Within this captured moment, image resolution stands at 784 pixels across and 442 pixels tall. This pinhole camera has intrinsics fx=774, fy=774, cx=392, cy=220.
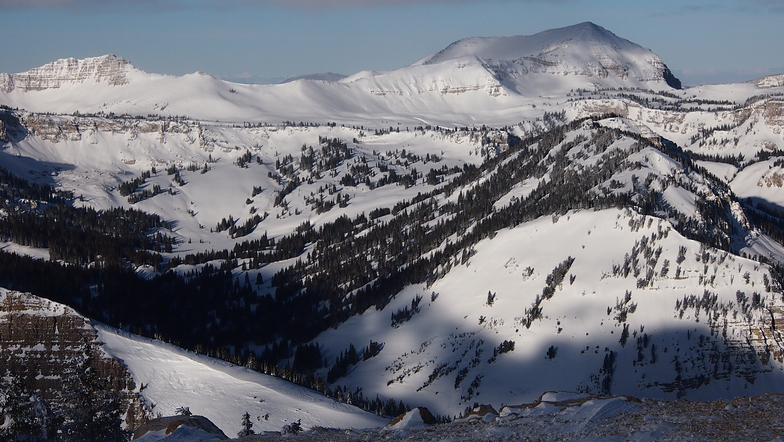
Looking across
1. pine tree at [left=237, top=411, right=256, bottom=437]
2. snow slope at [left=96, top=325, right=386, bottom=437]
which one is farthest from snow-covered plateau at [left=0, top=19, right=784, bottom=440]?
pine tree at [left=237, top=411, right=256, bottom=437]

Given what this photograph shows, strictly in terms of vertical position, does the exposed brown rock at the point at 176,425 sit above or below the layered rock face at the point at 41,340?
above

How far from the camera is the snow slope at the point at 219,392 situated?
7519cm

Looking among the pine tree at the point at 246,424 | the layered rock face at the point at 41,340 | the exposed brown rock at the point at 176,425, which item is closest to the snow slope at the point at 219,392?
the pine tree at the point at 246,424

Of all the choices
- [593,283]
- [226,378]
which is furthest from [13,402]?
[593,283]

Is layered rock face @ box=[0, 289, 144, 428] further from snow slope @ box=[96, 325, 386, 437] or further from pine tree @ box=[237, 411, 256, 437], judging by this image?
pine tree @ box=[237, 411, 256, 437]

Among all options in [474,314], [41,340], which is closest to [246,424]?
[41,340]

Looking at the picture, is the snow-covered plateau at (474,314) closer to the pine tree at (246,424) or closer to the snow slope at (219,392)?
the snow slope at (219,392)

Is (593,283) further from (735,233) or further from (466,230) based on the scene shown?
(466,230)

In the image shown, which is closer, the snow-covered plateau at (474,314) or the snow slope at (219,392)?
the snow slope at (219,392)

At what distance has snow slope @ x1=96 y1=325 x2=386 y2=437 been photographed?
75.2 meters

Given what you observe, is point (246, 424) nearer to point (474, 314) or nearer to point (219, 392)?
point (219, 392)

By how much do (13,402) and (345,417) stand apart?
99.2ft

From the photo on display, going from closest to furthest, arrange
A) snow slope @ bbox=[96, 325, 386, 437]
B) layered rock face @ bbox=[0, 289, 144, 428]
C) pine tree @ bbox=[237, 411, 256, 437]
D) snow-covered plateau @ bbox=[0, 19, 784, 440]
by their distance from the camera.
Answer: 1. pine tree @ bbox=[237, 411, 256, 437]
2. snow slope @ bbox=[96, 325, 386, 437]
3. snow-covered plateau @ bbox=[0, 19, 784, 440]
4. layered rock face @ bbox=[0, 289, 144, 428]

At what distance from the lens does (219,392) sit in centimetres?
8081
